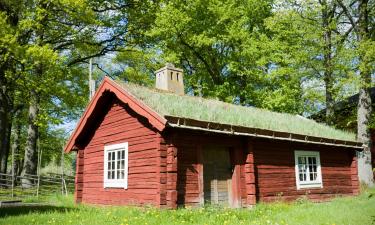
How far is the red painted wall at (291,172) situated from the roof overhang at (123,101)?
441cm

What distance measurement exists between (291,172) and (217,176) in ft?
12.2

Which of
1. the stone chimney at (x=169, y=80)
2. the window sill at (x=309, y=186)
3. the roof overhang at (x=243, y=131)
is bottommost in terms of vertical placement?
the window sill at (x=309, y=186)

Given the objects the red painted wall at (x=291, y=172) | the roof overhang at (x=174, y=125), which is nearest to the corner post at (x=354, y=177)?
the red painted wall at (x=291, y=172)

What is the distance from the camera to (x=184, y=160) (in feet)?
40.8

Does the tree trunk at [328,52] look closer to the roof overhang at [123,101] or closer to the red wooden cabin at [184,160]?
the red wooden cabin at [184,160]

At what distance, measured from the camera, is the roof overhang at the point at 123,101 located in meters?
11.6

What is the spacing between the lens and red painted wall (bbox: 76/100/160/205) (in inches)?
493

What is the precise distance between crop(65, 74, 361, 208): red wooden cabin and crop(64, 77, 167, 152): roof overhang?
0.10 ft

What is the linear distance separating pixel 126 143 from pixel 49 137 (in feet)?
82.5

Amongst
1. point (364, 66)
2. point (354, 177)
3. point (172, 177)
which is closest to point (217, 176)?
point (172, 177)

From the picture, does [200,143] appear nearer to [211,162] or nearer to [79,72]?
[211,162]

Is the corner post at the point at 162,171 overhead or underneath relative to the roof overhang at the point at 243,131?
underneath

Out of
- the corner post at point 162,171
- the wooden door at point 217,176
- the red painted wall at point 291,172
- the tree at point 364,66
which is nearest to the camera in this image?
the corner post at point 162,171

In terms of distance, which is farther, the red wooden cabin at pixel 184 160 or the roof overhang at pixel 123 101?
the red wooden cabin at pixel 184 160
